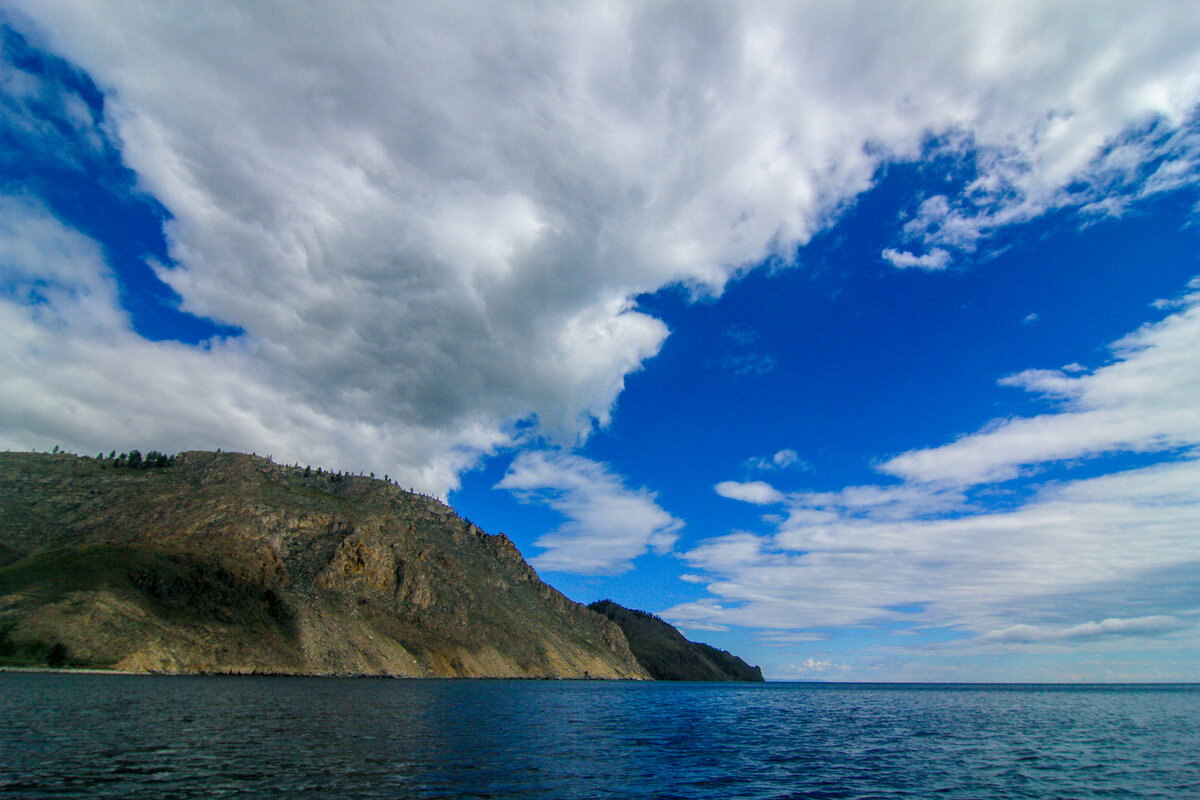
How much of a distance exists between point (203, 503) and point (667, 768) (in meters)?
210

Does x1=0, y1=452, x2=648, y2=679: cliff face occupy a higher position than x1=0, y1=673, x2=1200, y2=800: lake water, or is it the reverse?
x1=0, y1=452, x2=648, y2=679: cliff face

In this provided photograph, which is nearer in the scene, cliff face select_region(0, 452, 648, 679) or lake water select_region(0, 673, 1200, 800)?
lake water select_region(0, 673, 1200, 800)

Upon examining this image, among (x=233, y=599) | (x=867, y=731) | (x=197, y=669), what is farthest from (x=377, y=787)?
(x=233, y=599)

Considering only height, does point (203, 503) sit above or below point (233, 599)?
above

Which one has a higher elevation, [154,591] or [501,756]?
[154,591]

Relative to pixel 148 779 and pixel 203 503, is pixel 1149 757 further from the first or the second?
pixel 203 503

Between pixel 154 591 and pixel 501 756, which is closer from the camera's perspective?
pixel 501 756

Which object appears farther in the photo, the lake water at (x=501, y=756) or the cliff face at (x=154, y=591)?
the cliff face at (x=154, y=591)

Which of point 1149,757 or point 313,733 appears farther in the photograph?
point 1149,757

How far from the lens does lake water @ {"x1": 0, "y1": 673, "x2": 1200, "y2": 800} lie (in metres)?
29.6

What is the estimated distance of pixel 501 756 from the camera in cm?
4169

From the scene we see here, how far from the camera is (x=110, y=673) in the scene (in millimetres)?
116625

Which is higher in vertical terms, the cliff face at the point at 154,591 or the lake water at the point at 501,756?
the cliff face at the point at 154,591

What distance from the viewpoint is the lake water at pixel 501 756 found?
1164 inches
